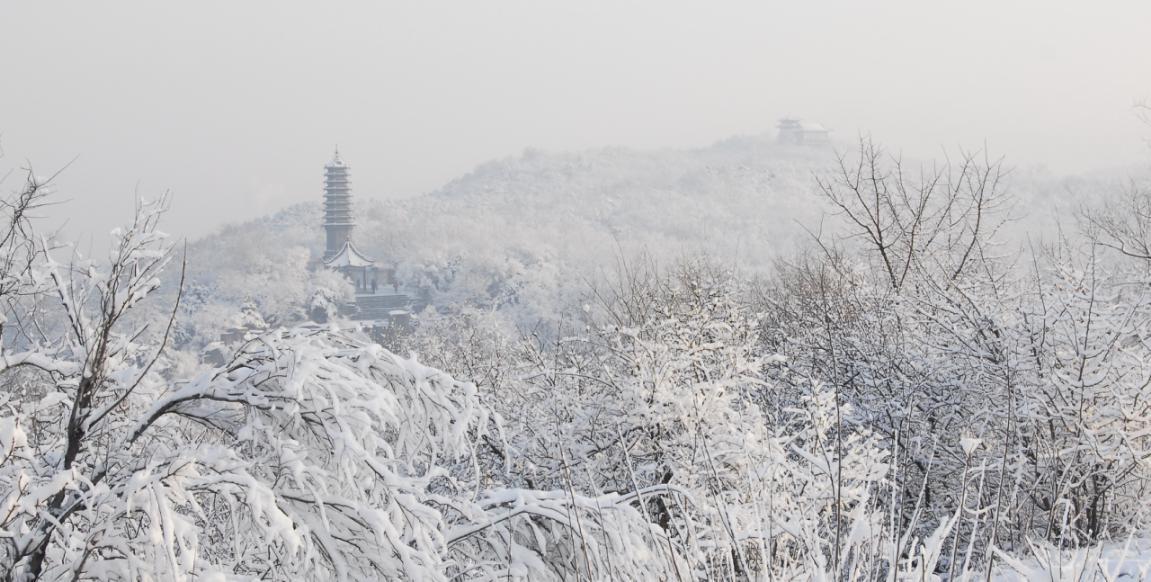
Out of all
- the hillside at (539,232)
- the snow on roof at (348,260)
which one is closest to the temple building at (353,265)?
the snow on roof at (348,260)

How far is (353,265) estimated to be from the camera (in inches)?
3797

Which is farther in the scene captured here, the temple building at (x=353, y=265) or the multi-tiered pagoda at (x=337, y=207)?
the multi-tiered pagoda at (x=337, y=207)

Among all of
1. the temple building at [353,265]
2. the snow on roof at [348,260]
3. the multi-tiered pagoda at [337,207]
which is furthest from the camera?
the multi-tiered pagoda at [337,207]

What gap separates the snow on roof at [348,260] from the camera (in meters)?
96.3

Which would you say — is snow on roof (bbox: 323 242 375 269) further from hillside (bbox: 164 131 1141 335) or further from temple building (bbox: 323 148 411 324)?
hillside (bbox: 164 131 1141 335)

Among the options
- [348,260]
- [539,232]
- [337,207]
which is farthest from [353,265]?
[539,232]

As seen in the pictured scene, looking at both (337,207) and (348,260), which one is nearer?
(348,260)

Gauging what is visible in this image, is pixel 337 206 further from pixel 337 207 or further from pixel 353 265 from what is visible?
pixel 353 265

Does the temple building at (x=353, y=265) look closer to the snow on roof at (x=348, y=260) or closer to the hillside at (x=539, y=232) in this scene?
the snow on roof at (x=348, y=260)

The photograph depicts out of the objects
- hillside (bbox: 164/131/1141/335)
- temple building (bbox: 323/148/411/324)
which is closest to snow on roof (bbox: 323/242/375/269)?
temple building (bbox: 323/148/411/324)

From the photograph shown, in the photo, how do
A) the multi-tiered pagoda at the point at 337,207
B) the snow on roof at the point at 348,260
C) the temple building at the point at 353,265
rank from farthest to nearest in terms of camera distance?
the multi-tiered pagoda at the point at 337,207 → the snow on roof at the point at 348,260 → the temple building at the point at 353,265

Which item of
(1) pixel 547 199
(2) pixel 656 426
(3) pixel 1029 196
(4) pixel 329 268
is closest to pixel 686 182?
(1) pixel 547 199

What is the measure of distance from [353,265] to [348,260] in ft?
2.78

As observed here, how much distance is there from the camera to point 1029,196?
5871 inches
